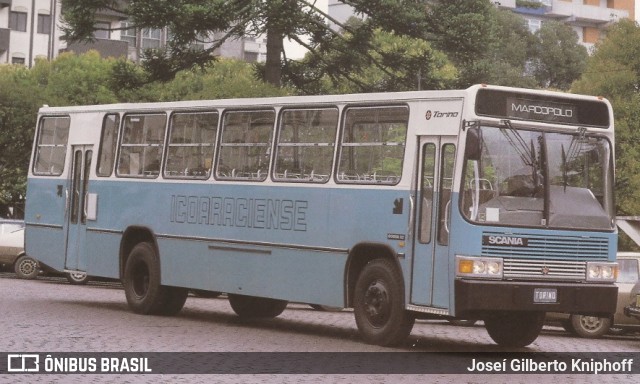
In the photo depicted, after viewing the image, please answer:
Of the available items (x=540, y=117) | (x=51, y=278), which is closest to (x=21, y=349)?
(x=540, y=117)

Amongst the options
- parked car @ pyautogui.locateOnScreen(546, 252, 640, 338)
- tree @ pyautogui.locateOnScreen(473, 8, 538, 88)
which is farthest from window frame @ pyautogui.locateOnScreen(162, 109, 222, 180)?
tree @ pyautogui.locateOnScreen(473, 8, 538, 88)

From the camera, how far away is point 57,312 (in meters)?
21.9

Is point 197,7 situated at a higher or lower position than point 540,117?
higher

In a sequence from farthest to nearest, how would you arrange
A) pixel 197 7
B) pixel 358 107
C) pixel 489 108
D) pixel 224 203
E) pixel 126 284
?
1. pixel 197 7
2. pixel 126 284
3. pixel 224 203
4. pixel 358 107
5. pixel 489 108

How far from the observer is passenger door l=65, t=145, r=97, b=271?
2377 cm

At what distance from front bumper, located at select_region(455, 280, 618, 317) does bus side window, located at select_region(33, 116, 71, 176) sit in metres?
10.2

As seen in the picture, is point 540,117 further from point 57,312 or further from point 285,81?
point 285,81

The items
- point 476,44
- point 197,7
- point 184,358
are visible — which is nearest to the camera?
point 184,358

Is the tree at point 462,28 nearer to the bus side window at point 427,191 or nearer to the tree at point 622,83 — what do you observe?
the tree at point 622,83

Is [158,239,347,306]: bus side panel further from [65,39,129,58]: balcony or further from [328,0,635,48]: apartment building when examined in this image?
[328,0,635,48]: apartment building

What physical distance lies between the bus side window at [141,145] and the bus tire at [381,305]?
18.0 ft

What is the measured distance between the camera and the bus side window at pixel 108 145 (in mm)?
23516

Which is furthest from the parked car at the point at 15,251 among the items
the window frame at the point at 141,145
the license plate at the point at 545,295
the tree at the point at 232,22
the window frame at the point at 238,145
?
the license plate at the point at 545,295

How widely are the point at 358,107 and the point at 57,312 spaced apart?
6.09m
